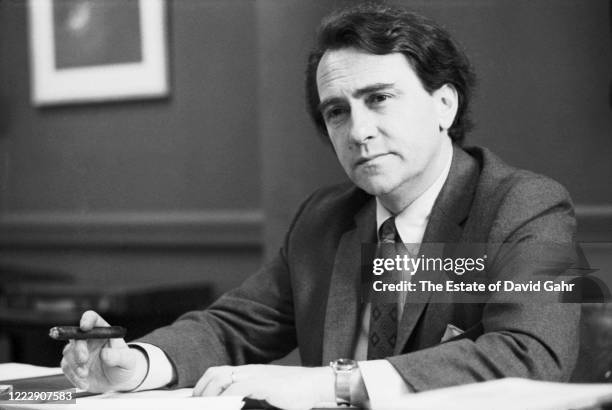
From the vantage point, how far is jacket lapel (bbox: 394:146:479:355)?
146 cm

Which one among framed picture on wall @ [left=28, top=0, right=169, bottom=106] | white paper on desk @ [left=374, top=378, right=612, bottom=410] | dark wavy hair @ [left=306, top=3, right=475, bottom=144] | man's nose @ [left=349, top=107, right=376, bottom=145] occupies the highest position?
framed picture on wall @ [left=28, top=0, right=169, bottom=106]

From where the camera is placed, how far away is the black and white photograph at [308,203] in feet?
4.21

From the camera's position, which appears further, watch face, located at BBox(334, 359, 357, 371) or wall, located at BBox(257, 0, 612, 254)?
wall, located at BBox(257, 0, 612, 254)

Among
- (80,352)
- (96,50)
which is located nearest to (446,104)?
(80,352)

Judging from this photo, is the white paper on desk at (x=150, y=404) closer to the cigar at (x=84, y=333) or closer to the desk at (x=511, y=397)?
the cigar at (x=84, y=333)

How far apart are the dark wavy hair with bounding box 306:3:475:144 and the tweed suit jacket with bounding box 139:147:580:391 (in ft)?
0.49

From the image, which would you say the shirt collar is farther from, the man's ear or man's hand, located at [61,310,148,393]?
man's hand, located at [61,310,148,393]

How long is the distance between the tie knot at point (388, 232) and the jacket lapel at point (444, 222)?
0.07 meters

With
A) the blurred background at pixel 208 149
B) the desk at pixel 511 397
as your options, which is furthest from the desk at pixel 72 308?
the desk at pixel 511 397

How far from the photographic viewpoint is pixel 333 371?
4.06 feet

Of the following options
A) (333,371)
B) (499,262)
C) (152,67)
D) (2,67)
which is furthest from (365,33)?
(2,67)

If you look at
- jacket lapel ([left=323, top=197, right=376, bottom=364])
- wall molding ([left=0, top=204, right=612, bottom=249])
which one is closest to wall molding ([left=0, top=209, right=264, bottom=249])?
wall molding ([left=0, top=204, right=612, bottom=249])

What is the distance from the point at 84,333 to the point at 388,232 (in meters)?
0.59

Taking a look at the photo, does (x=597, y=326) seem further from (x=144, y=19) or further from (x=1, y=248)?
(x=1, y=248)
